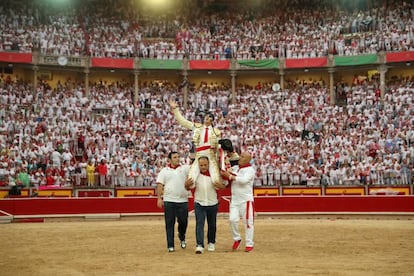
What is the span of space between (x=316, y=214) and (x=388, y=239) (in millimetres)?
8728

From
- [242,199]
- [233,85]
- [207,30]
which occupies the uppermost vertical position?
[207,30]

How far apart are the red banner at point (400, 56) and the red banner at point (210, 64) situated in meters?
9.60

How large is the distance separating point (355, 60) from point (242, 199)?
27.5 metres

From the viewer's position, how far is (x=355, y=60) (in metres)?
37.0

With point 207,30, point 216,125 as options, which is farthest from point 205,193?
point 207,30

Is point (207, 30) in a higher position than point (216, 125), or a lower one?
higher

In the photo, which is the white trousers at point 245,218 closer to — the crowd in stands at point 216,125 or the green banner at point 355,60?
the crowd in stands at point 216,125

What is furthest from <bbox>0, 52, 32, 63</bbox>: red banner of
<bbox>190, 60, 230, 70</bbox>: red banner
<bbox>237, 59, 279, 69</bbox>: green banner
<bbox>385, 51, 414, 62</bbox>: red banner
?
<bbox>385, 51, 414, 62</bbox>: red banner

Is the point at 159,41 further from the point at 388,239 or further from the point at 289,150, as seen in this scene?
the point at 388,239

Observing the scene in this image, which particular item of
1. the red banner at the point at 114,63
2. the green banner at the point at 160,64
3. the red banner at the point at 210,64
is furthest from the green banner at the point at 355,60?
the red banner at the point at 114,63

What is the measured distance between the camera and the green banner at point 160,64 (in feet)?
124

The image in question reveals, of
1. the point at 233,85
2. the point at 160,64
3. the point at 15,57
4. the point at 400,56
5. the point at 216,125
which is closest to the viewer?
the point at 216,125

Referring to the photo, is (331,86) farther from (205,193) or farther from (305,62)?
(205,193)

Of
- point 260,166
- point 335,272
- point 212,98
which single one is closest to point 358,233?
point 335,272
